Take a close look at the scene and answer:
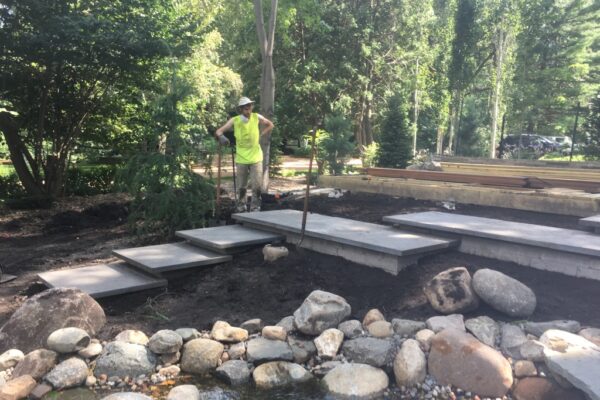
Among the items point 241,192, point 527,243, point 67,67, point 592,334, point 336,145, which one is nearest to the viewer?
point 592,334

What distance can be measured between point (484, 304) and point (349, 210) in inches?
146

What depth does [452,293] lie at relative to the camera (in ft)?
13.2

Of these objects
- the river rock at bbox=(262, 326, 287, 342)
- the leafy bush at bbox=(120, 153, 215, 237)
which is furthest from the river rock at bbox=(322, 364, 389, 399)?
the leafy bush at bbox=(120, 153, 215, 237)

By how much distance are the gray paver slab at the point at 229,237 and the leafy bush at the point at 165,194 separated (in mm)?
636

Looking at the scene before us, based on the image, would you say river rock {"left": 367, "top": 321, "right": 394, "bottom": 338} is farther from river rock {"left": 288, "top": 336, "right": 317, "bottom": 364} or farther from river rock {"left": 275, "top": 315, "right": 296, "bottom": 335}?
river rock {"left": 275, "top": 315, "right": 296, "bottom": 335}

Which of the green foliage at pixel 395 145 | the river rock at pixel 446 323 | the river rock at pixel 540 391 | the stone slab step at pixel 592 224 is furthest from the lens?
the green foliage at pixel 395 145

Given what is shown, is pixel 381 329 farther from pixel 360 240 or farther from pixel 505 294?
pixel 360 240

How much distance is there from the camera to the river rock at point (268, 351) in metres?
3.75

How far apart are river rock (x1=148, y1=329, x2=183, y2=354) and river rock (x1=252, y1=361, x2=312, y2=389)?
2.25 feet

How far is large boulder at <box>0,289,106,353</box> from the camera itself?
3895 millimetres

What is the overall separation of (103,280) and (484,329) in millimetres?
3732

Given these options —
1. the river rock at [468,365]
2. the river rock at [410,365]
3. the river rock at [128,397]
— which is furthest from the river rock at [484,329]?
the river rock at [128,397]

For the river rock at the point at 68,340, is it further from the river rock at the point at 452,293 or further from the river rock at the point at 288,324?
the river rock at the point at 452,293

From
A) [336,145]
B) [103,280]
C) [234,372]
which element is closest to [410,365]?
[234,372]
